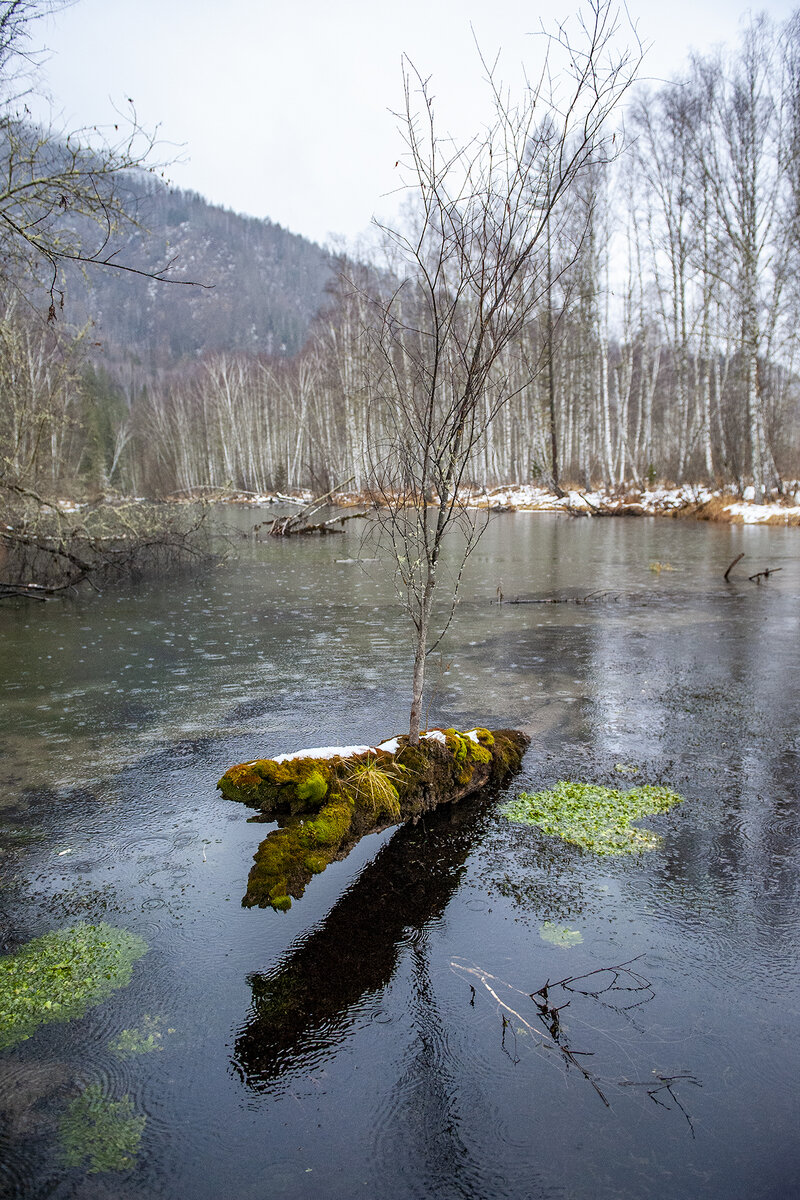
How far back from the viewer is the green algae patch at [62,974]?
3.00m

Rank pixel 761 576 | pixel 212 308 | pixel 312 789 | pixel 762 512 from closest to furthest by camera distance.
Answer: pixel 312 789 → pixel 761 576 → pixel 762 512 → pixel 212 308

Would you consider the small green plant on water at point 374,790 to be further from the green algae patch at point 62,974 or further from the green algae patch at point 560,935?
the green algae patch at point 62,974

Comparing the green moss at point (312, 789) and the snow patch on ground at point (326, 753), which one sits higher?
the snow patch on ground at point (326, 753)

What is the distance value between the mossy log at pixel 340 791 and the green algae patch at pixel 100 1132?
116 cm

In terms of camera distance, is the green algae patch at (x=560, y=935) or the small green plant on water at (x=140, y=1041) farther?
the green algae patch at (x=560, y=935)

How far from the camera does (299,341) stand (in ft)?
A: 399

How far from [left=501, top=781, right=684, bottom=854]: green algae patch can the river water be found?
0.37ft

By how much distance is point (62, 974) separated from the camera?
10.6ft

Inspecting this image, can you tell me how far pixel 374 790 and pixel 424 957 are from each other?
1192 millimetres

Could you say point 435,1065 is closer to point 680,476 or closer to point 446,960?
point 446,960

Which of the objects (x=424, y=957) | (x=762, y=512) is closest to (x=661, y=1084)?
(x=424, y=957)

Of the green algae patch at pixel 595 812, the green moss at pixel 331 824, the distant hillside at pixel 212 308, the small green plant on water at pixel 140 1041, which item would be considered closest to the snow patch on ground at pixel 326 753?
the green moss at pixel 331 824

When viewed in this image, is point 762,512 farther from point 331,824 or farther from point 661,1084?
point 661,1084

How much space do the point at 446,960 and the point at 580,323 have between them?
31.0 m
